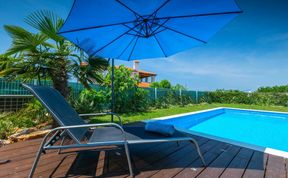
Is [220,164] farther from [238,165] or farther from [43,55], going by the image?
[43,55]

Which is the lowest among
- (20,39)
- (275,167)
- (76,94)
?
(275,167)

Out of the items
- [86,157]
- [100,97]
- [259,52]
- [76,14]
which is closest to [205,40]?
[76,14]

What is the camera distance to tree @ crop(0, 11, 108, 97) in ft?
12.1

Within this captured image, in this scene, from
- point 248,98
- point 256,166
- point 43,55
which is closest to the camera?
point 256,166

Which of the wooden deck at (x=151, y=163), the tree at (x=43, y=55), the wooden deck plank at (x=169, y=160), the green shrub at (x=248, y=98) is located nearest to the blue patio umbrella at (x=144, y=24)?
the tree at (x=43, y=55)

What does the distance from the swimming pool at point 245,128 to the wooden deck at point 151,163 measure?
0.73 metres

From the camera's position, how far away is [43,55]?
152 inches

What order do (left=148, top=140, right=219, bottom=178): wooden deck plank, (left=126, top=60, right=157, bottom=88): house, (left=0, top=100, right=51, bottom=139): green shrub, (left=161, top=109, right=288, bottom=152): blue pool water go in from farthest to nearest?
(left=126, top=60, right=157, bottom=88): house, (left=161, top=109, right=288, bottom=152): blue pool water, (left=0, top=100, right=51, bottom=139): green shrub, (left=148, top=140, right=219, bottom=178): wooden deck plank

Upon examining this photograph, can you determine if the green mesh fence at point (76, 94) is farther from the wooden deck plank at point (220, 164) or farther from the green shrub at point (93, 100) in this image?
the wooden deck plank at point (220, 164)

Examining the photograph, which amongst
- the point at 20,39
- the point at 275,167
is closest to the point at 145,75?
the point at 20,39

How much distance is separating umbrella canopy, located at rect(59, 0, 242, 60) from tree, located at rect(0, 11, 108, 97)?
56 centimetres

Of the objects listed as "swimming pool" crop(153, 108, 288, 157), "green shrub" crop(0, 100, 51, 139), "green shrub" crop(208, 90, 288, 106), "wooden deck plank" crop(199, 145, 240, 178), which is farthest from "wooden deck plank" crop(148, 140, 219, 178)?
"green shrub" crop(208, 90, 288, 106)

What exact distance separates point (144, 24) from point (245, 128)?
698 cm

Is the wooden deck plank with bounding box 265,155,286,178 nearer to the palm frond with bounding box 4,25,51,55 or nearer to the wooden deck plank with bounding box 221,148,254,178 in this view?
the wooden deck plank with bounding box 221,148,254,178
